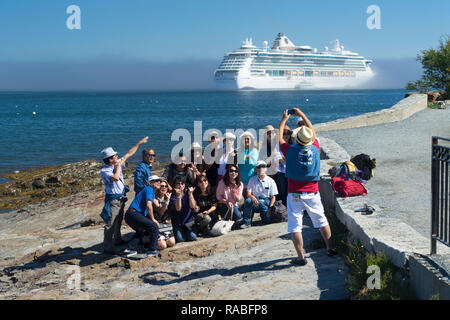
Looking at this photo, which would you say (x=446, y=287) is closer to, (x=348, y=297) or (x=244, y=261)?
(x=348, y=297)

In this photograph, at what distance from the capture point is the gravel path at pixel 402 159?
6.64m

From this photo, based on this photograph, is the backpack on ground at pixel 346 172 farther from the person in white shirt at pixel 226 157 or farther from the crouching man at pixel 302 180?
the crouching man at pixel 302 180

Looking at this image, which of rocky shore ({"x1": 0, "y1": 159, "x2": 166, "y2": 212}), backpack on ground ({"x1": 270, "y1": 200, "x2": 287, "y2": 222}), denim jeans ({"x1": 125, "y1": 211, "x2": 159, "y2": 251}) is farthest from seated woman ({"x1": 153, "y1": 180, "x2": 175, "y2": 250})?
rocky shore ({"x1": 0, "y1": 159, "x2": 166, "y2": 212})

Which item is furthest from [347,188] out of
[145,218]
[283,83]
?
[283,83]

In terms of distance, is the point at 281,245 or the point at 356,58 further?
the point at 356,58

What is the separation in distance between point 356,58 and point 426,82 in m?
106

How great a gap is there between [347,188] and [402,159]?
402cm

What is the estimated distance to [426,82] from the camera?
26.5 meters

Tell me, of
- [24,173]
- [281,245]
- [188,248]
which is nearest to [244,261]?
[281,245]

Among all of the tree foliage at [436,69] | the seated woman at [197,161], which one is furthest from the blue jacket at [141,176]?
the tree foliage at [436,69]

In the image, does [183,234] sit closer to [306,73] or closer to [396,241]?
[396,241]

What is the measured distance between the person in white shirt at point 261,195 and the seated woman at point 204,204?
0.52 meters

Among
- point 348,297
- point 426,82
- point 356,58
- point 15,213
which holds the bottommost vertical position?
point 15,213

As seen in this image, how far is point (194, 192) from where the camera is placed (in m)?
7.74
